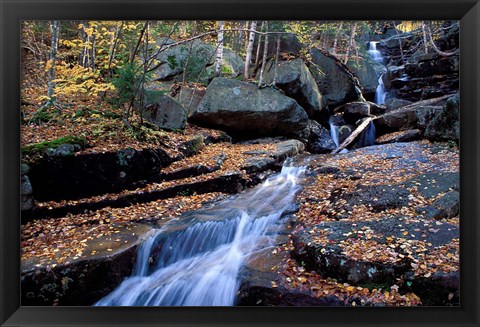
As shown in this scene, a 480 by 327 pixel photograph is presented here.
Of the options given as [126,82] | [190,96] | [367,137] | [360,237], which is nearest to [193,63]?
[190,96]

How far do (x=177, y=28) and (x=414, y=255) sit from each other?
12.3ft

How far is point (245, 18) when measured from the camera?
9.39ft

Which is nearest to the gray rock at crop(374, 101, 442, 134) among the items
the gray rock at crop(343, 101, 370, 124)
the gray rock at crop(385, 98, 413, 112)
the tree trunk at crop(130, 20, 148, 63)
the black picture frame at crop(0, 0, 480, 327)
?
the gray rock at crop(385, 98, 413, 112)

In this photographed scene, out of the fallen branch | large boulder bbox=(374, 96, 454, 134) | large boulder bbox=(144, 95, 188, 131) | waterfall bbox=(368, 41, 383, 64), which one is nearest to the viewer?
large boulder bbox=(144, 95, 188, 131)

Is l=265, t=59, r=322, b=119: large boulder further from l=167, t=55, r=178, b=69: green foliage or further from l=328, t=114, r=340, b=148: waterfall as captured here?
l=167, t=55, r=178, b=69: green foliage

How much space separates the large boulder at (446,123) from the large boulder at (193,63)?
12.9 ft

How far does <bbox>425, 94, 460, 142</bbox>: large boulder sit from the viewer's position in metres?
4.21

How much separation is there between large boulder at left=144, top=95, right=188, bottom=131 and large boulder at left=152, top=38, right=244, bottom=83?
588mm

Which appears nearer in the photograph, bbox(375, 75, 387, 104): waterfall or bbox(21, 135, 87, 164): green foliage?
bbox(21, 135, 87, 164): green foliage

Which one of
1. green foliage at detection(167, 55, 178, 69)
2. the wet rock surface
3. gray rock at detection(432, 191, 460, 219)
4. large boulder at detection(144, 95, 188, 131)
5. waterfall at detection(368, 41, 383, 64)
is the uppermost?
waterfall at detection(368, 41, 383, 64)

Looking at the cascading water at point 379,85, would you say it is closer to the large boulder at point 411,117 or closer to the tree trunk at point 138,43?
the large boulder at point 411,117

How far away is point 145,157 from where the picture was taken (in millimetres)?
3980

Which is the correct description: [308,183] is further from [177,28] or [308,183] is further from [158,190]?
[177,28]

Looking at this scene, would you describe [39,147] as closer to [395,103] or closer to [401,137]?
[401,137]
